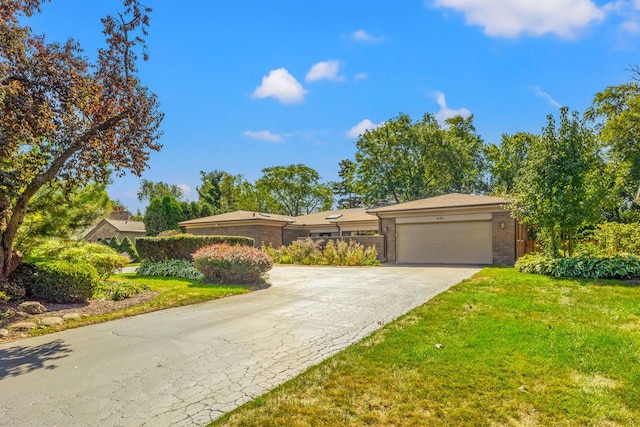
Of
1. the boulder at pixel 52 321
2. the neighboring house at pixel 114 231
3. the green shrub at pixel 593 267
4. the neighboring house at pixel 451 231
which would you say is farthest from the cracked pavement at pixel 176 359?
the neighboring house at pixel 114 231

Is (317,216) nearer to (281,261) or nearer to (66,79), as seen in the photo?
(281,261)

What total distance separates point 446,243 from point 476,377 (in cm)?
1540

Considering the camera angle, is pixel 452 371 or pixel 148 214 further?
pixel 148 214

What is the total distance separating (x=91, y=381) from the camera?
3910mm

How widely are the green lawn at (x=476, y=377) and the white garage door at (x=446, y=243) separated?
1112 centimetres

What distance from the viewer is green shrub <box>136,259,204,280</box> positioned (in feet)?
41.4

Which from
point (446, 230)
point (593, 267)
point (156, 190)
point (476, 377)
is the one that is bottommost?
point (476, 377)

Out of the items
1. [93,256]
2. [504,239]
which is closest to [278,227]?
[504,239]

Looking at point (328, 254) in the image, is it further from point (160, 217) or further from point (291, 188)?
point (291, 188)

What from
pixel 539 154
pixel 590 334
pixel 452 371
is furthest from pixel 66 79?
pixel 539 154

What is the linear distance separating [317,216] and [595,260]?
20.8 metres

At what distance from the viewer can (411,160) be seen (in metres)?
33.3

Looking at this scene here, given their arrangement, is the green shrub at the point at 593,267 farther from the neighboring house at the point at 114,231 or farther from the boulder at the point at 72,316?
the neighboring house at the point at 114,231

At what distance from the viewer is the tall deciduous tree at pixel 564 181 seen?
454 inches
